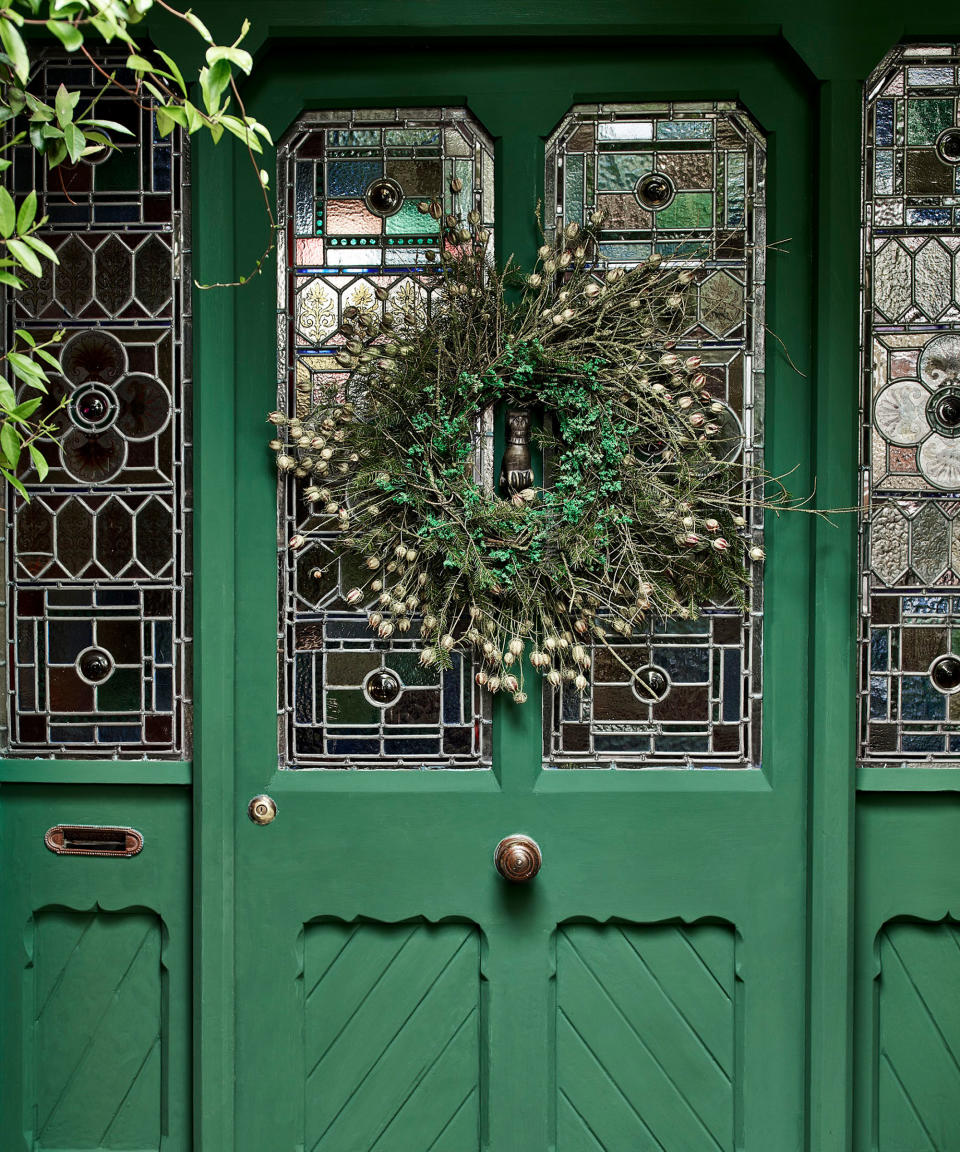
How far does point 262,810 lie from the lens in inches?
59.3

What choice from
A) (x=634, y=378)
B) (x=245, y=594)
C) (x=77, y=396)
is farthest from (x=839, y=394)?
(x=77, y=396)

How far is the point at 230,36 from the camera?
1.45 metres

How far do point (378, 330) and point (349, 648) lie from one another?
0.56 m

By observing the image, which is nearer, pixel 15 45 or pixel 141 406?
pixel 15 45

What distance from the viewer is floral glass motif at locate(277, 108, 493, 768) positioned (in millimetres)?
1514

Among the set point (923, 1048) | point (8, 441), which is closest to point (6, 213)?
point (8, 441)

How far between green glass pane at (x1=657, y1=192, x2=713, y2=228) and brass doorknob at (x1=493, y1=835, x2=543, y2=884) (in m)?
1.10

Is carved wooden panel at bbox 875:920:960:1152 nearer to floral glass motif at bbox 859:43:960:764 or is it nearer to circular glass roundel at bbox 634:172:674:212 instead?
floral glass motif at bbox 859:43:960:764

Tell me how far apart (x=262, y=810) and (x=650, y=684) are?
2.36 ft

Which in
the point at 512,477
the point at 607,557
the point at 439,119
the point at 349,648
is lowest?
the point at 349,648

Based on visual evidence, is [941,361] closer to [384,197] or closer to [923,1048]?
[384,197]

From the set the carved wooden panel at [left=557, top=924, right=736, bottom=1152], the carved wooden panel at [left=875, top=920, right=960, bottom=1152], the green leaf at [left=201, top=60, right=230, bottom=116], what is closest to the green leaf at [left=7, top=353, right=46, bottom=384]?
the green leaf at [left=201, top=60, right=230, bottom=116]

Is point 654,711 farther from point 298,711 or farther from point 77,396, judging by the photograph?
point 77,396

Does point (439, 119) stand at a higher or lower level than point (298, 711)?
higher
